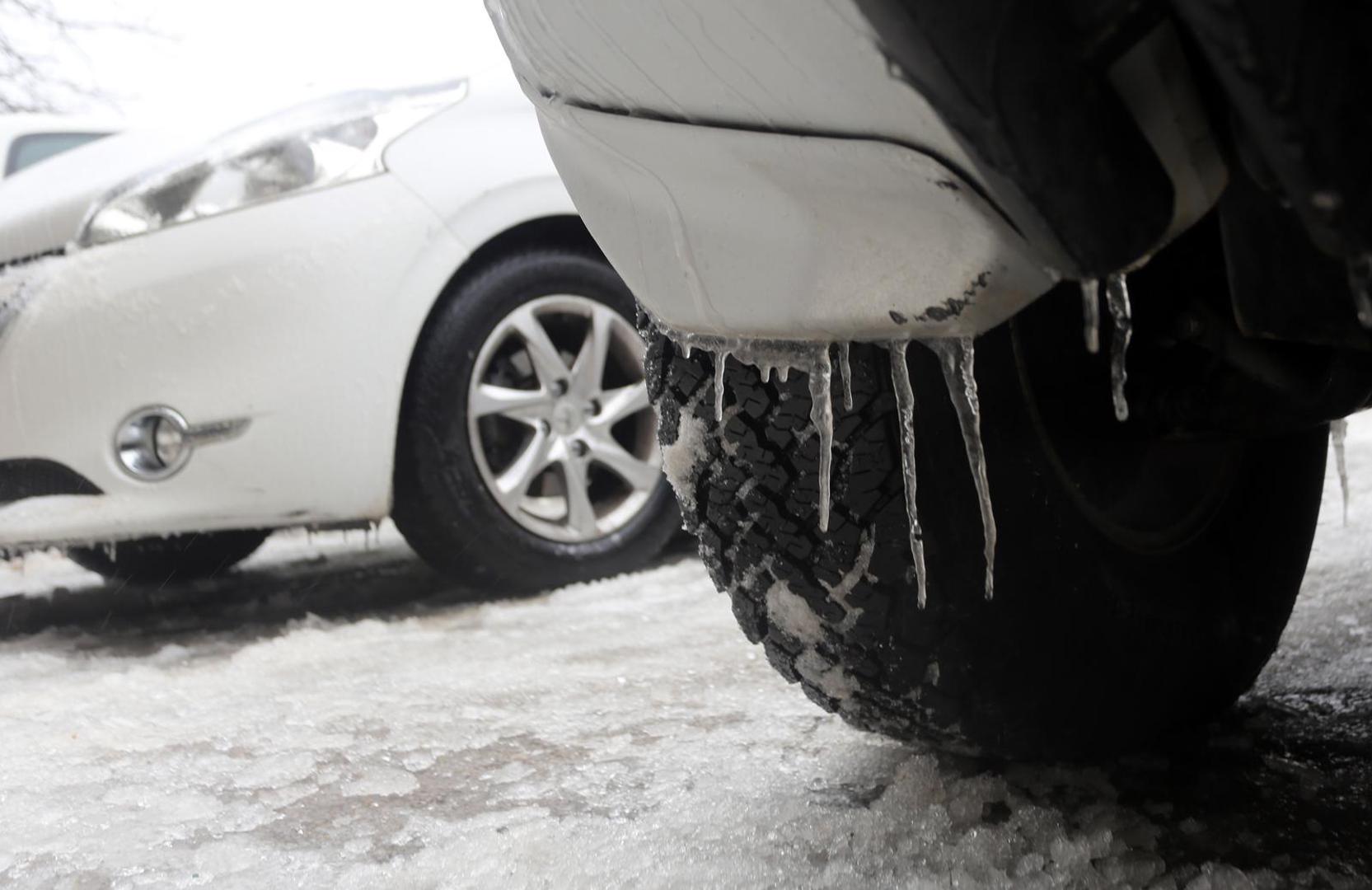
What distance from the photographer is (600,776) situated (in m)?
1.36

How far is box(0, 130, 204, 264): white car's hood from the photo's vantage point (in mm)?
2061

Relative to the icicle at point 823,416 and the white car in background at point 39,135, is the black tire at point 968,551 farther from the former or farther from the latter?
the white car in background at point 39,135

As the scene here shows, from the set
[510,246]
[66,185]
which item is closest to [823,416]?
[510,246]

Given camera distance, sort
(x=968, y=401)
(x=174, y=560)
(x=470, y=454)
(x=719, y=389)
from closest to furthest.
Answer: (x=968, y=401)
(x=719, y=389)
(x=470, y=454)
(x=174, y=560)

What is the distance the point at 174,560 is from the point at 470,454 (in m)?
1.08

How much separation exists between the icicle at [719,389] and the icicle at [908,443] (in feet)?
0.52

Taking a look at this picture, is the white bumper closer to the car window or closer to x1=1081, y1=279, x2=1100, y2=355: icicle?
the car window

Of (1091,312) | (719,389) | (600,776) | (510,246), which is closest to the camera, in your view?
(1091,312)

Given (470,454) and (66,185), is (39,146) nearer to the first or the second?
(66,185)

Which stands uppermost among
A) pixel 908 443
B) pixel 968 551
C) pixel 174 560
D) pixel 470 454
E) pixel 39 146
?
pixel 39 146

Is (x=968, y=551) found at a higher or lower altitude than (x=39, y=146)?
lower

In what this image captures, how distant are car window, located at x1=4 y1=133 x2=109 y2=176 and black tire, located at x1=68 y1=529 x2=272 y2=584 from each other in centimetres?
102

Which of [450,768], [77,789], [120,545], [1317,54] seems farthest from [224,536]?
[1317,54]

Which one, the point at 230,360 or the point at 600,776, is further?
the point at 230,360
